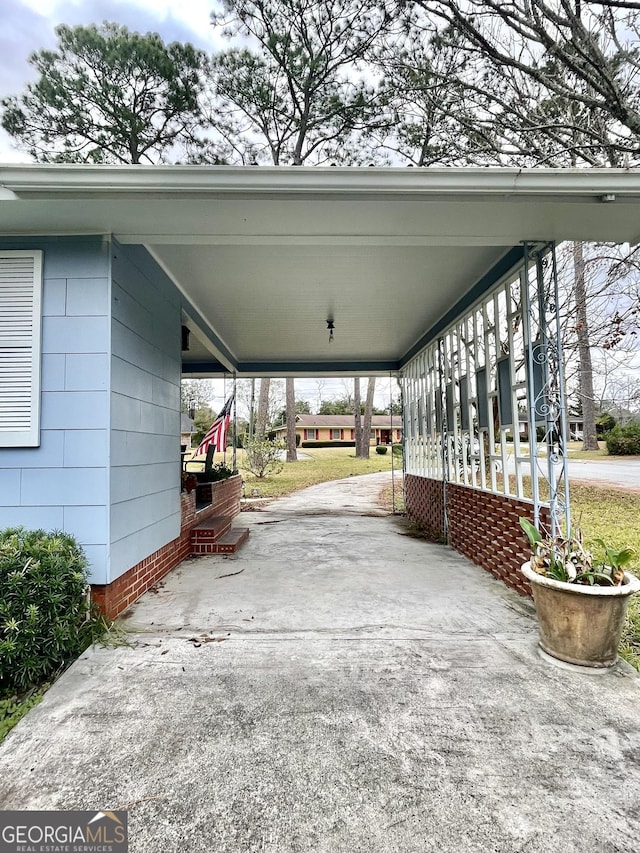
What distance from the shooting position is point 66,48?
7.09m

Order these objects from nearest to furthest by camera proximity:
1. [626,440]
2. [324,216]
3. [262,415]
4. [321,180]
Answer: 1. [321,180]
2. [324,216]
3. [262,415]
4. [626,440]

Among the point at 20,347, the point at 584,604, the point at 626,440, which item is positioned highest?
the point at 20,347

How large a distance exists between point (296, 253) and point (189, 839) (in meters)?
4.06

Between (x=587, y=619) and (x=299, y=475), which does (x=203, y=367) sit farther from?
(x=299, y=475)

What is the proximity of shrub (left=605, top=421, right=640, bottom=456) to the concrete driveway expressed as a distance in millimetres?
22112

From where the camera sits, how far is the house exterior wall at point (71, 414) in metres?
3.37

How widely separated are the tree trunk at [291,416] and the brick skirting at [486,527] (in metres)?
15.0

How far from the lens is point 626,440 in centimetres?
2148

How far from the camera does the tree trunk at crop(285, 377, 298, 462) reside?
2247 cm

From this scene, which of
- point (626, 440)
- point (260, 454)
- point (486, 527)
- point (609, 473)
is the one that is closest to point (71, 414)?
point (486, 527)

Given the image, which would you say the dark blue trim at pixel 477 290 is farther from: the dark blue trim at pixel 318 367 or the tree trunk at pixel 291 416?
the tree trunk at pixel 291 416

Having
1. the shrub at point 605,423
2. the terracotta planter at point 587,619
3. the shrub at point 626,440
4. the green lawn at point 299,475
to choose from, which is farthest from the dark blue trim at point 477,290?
the shrub at point 626,440

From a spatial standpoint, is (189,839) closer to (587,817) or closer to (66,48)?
(587,817)

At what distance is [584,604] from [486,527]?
2326 millimetres
